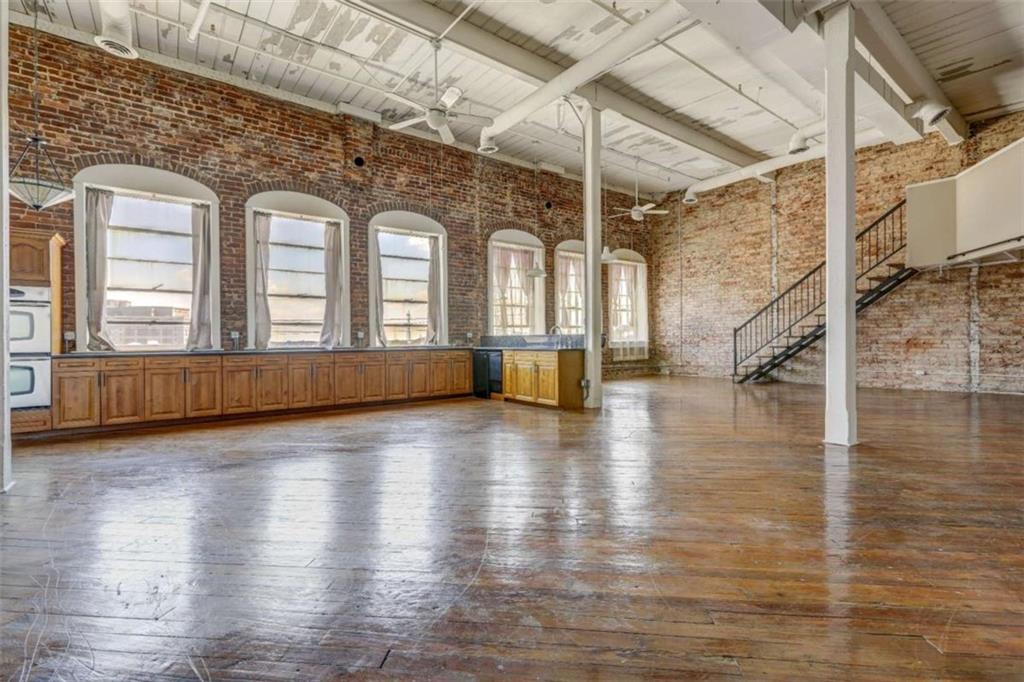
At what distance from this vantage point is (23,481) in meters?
3.66

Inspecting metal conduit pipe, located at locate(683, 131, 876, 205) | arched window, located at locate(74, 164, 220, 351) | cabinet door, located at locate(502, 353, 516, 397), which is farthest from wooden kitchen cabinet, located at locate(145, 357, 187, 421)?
metal conduit pipe, located at locate(683, 131, 876, 205)

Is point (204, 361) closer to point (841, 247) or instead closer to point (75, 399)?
point (75, 399)

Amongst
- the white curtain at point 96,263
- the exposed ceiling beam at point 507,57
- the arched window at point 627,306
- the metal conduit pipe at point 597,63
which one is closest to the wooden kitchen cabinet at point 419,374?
the metal conduit pipe at point 597,63

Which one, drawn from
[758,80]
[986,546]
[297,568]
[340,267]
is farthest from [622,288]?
[297,568]

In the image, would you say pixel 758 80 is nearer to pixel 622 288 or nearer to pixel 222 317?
pixel 622 288

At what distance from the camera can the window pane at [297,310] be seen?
743cm

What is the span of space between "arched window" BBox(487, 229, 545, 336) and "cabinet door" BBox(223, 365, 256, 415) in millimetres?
4323

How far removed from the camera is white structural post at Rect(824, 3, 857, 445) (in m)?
4.57

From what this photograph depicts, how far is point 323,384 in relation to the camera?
283 inches

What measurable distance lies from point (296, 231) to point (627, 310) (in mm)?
7795

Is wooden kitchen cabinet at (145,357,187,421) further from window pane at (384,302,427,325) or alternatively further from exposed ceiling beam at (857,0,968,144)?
exposed ceiling beam at (857,0,968,144)

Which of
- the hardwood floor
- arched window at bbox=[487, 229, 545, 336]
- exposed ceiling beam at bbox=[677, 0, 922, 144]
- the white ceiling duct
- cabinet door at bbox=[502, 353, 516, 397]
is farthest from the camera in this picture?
arched window at bbox=[487, 229, 545, 336]

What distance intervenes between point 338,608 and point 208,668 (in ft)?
1.42

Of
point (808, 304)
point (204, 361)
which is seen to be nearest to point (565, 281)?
point (808, 304)
